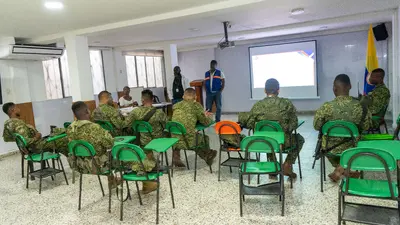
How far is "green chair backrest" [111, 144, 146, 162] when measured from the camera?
2.80 metres

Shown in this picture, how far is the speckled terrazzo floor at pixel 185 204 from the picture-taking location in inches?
118

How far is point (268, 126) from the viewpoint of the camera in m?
3.65

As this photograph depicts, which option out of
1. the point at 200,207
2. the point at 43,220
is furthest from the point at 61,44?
the point at 200,207

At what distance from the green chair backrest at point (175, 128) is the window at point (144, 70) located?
691cm

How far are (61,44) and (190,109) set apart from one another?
4.78 meters

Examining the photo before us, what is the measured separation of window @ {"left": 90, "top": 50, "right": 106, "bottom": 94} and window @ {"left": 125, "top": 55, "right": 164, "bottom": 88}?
1099mm

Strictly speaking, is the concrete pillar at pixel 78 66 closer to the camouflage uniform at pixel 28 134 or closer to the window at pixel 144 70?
the camouflage uniform at pixel 28 134

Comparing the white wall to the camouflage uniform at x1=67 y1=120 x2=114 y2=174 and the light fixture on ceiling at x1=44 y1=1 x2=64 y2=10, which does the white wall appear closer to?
the light fixture on ceiling at x1=44 y1=1 x2=64 y2=10

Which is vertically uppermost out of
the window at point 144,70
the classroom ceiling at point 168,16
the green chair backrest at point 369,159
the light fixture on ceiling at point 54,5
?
the classroom ceiling at point 168,16

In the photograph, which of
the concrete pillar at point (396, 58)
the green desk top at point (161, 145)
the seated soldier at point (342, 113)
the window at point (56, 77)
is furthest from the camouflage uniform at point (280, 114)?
the window at point (56, 77)

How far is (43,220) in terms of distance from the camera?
3.27 metres

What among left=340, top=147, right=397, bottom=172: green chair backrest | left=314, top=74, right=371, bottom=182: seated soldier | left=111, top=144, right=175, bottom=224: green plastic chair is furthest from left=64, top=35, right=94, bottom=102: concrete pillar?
left=340, top=147, right=397, bottom=172: green chair backrest

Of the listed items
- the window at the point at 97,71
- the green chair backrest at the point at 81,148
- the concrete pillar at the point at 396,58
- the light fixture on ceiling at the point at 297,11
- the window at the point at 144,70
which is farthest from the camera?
the window at the point at 144,70

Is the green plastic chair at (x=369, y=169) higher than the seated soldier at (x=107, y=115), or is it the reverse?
the seated soldier at (x=107, y=115)
